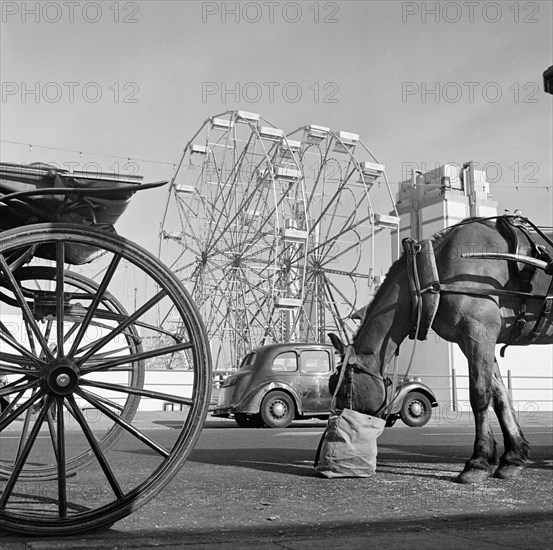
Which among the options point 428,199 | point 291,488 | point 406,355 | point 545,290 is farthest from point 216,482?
point 428,199

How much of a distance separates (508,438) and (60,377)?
3.51 metres

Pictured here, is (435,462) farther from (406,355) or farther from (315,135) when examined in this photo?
(315,135)

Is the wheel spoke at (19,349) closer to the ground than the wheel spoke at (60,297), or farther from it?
closer to the ground

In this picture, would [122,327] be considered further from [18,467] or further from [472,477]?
[472,477]

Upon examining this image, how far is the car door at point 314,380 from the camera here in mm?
14391

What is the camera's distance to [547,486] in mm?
4527

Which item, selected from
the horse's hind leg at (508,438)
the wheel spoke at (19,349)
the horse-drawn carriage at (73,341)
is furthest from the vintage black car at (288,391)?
the wheel spoke at (19,349)

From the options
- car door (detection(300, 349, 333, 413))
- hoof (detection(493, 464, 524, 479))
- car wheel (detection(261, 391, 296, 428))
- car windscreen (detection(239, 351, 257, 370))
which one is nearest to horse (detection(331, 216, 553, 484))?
hoof (detection(493, 464, 524, 479))

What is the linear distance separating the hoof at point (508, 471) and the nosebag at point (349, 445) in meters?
0.83

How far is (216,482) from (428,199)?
39457 millimetres

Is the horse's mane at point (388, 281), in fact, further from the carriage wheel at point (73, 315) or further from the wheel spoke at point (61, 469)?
the wheel spoke at point (61, 469)

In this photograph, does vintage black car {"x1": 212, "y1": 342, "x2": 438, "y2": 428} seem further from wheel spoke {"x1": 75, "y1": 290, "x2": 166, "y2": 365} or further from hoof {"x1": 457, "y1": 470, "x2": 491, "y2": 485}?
wheel spoke {"x1": 75, "y1": 290, "x2": 166, "y2": 365}

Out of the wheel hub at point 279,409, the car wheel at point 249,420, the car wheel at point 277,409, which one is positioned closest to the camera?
the car wheel at point 277,409

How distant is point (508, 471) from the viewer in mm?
5020
